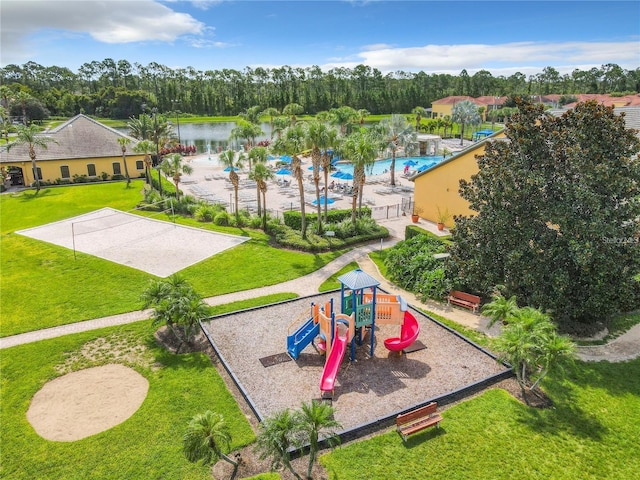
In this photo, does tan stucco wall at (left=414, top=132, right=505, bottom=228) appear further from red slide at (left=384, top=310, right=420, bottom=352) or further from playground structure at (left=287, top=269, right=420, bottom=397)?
playground structure at (left=287, top=269, right=420, bottom=397)

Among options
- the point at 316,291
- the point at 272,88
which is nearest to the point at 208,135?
the point at 272,88

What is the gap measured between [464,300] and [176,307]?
13.1 m

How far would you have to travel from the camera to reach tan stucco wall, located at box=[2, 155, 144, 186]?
1880 inches

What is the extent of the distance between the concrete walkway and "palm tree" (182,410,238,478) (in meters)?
10.2

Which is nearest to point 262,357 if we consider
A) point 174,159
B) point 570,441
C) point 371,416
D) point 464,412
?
point 371,416

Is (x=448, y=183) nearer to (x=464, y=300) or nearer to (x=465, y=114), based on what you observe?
(x=464, y=300)

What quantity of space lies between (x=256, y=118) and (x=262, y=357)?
2492 inches

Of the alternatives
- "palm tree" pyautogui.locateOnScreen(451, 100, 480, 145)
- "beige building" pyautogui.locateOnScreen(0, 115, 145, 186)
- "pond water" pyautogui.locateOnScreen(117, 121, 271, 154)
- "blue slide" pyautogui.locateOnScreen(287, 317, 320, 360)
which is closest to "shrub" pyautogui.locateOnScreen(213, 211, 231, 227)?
"blue slide" pyautogui.locateOnScreen(287, 317, 320, 360)

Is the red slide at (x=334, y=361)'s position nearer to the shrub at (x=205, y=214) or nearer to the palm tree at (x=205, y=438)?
the palm tree at (x=205, y=438)

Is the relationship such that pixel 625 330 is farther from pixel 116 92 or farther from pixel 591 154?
pixel 116 92

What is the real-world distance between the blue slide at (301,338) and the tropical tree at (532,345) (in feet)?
21.4

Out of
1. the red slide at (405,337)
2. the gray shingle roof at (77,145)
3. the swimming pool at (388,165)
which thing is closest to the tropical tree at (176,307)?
the red slide at (405,337)

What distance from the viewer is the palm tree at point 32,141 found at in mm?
43134

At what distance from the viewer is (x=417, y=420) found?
12.8 m
